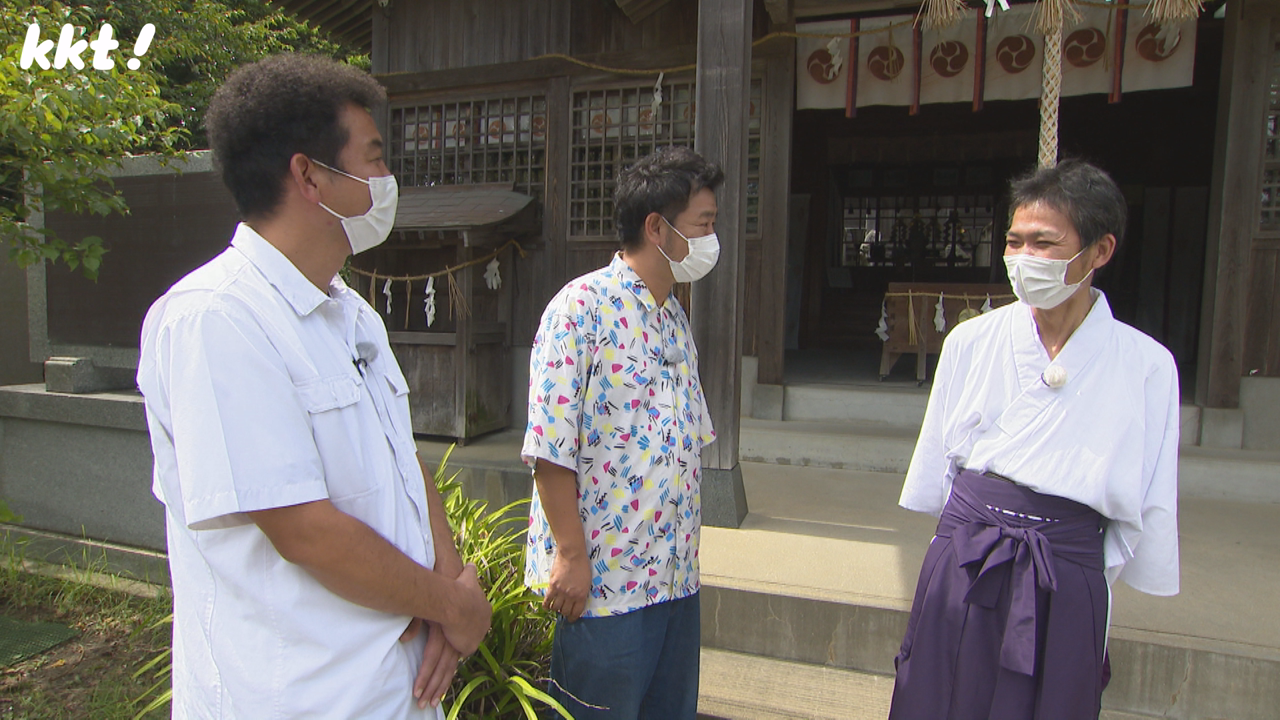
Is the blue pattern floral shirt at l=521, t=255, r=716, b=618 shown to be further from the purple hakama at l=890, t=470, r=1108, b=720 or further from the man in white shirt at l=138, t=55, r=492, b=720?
the purple hakama at l=890, t=470, r=1108, b=720

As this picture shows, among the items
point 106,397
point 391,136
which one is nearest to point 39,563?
point 106,397

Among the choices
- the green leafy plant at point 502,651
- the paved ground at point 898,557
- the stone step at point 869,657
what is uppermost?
the green leafy plant at point 502,651

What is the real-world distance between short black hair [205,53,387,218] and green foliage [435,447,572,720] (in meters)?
1.45

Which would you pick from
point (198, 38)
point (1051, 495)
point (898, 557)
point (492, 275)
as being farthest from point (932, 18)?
point (198, 38)

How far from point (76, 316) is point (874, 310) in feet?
28.9

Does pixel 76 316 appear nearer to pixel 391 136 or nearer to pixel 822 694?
pixel 391 136

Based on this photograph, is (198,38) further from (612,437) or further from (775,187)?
(612,437)

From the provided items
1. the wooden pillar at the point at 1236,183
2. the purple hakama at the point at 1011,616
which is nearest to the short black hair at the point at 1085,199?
the purple hakama at the point at 1011,616

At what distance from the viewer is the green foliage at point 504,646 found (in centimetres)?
216

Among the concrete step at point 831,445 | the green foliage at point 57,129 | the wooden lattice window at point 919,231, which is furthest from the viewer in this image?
the wooden lattice window at point 919,231

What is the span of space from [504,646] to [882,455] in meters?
3.65

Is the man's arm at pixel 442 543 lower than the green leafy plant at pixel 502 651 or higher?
higher

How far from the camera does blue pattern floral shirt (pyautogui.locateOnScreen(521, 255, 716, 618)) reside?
1.79 meters

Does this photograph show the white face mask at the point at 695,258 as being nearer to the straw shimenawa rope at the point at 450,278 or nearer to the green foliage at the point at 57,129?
the green foliage at the point at 57,129
